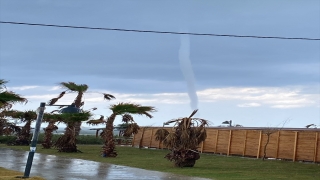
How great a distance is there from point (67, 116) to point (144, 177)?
→ 16385 millimetres

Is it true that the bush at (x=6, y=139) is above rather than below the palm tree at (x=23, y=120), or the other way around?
below

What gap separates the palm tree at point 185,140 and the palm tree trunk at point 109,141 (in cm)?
663

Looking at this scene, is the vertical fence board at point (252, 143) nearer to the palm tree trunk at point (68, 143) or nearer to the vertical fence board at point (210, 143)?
the vertical fence board at point (210, 143)

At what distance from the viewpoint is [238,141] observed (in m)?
32.5

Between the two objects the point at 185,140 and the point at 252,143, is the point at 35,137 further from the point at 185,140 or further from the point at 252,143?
the point at 252,143

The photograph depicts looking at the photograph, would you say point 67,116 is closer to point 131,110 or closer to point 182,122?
point 131,110

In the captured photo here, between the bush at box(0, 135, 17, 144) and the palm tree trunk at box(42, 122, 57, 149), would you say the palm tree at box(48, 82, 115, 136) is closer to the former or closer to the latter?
the palm tree trunk at box(42, 122, 57, 149)

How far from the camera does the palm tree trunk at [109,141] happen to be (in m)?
28.8

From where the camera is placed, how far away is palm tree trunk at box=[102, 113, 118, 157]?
94.6ft

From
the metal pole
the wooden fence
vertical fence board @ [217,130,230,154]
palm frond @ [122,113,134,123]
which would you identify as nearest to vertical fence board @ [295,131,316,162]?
the wooden fence

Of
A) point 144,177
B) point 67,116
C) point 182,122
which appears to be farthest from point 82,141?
point 144,177

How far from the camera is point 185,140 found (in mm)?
22375

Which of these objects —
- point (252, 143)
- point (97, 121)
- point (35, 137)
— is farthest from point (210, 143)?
point (35, 137)

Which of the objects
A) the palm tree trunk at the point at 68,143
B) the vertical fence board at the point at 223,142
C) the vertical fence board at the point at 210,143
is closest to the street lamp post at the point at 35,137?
the palm tree trunk at the point at 68,143
